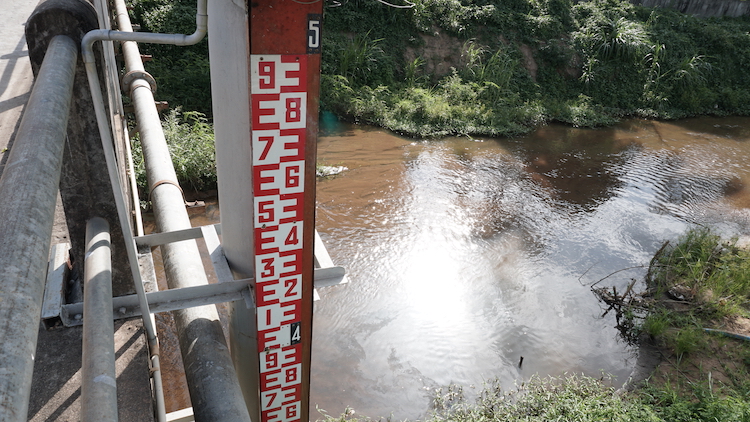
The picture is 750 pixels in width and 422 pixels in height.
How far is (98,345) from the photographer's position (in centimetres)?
92

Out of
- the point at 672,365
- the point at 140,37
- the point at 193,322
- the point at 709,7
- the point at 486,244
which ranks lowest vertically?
the point at 672,365

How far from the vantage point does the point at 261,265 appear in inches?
76.9

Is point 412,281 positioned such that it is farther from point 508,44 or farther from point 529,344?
point 508,44

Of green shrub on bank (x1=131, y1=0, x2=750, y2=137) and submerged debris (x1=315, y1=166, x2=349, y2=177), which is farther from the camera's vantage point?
green shrub on bank (x1=131, y1=0, x2=750, y2=137)

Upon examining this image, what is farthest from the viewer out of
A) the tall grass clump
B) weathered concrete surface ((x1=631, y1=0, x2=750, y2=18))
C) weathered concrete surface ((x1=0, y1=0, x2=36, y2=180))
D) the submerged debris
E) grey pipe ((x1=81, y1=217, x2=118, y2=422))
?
weathered concrete surface ((x1=631, y1=0, x2=750, y2=18))

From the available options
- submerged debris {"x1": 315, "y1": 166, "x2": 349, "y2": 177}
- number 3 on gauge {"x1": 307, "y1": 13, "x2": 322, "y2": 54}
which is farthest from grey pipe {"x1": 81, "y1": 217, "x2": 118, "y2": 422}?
submerged debris {"x1": 315, "y1": 166, "x2": 349, "y2": 177}

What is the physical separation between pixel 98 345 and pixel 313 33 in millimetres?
1235

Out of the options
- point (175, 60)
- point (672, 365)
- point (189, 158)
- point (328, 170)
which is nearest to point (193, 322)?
point (672, 365)

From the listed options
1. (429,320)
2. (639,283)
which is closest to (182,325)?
(429,320)

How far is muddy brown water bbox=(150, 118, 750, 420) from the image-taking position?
16.2 ft

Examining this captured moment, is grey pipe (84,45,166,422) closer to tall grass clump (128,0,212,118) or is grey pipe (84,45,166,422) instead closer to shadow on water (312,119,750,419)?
shadow on water (312,119,750,419)

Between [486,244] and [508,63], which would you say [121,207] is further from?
[508,63]

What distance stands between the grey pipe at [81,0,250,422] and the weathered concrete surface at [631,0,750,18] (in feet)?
61.2

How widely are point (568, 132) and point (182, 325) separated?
11.1m
